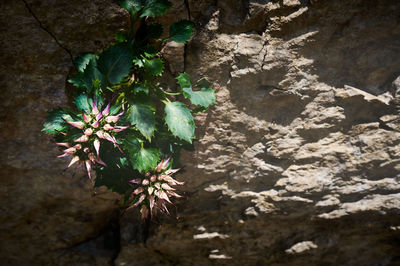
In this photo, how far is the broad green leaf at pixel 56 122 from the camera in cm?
179

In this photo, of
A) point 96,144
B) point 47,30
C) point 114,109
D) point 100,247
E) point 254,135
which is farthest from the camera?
point 100,247

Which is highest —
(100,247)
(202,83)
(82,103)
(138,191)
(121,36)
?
(121,36)

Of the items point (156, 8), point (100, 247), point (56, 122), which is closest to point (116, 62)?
point (156, 8)

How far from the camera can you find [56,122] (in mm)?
1812

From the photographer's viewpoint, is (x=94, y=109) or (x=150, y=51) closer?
(x=94, y=109)

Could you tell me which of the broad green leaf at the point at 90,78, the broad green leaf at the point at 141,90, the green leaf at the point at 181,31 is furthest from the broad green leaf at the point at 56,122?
the green leaf at the point at 181,31

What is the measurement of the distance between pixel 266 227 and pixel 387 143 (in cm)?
110

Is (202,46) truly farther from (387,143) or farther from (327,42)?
(387,143)

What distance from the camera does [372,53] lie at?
Result: 202 centimetres

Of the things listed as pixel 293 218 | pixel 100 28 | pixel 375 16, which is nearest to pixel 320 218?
pixel 293 218

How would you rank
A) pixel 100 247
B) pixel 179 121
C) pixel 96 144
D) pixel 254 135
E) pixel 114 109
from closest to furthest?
1. pixel 96 144
2. pixel 114 109
3. pixel 179 121
4. pixel 254 135
5. pixel 100 247

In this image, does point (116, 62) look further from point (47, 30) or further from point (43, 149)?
point (43, 149)

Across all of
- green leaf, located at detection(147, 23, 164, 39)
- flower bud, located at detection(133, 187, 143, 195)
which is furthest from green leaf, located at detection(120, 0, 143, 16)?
flower bud, located at detection(133, 187, 143, 195)

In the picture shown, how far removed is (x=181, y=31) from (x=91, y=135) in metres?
0.88
